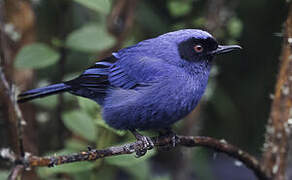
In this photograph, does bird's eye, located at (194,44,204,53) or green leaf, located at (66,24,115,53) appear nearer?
bird's eye, located at (194,44,204,53)

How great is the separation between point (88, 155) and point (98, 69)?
1322mm

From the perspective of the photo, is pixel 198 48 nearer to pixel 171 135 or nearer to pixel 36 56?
pixel 171 135

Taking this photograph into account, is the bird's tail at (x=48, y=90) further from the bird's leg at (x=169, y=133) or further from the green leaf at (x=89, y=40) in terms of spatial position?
the bird's leg at (x=169, y=133)

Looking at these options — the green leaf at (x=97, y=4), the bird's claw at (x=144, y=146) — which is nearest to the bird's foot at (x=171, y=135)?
the bird's claw at (x=144, y=146)

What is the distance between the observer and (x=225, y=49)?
3.11 m

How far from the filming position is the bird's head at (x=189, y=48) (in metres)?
3.09

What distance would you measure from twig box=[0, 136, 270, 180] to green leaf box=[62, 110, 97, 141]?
43 cm

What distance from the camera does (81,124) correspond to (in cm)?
318

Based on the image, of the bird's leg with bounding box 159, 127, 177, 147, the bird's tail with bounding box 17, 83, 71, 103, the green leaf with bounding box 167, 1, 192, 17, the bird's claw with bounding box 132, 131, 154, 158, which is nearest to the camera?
the bird's claw with bounding box 132, 131, 154, 158

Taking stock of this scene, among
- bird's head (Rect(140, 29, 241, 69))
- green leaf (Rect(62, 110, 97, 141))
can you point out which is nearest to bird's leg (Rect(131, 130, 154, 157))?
green leaf (Rect(62, 110, 97, 141))

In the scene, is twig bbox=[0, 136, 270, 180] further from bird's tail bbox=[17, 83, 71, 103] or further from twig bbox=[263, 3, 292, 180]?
bird's tail bbox=[17, 83, 71, 103]

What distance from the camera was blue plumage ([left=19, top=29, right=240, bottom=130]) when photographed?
9.51ft

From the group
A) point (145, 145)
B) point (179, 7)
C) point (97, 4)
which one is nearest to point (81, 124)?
point (145, 145)

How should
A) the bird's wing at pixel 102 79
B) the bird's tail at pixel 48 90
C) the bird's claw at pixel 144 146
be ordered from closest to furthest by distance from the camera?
the bird's claw at pixel 144 146, the bird's tail at pixel 48 90, the bird's wing at pixel 102 79
